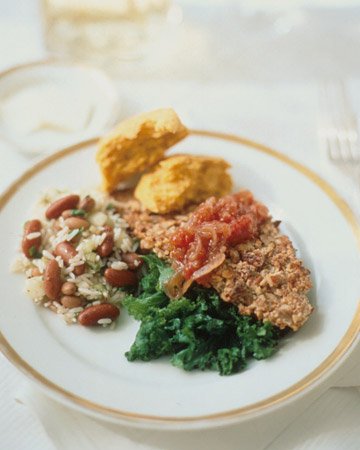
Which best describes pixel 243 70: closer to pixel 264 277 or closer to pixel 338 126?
pixel 338 126

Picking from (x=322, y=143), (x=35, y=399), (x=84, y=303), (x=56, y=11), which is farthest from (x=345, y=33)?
(x=35, y=399)

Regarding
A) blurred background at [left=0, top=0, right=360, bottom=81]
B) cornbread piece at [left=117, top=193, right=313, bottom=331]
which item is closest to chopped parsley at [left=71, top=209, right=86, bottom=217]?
cornbread piece at [left=117, top=193, right=313, bottom=331]

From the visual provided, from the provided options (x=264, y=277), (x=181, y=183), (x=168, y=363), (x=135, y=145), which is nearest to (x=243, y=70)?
(x=135, y=145)

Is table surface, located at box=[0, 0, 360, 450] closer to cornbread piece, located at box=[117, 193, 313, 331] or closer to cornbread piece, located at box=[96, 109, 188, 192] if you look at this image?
cornbread piece, located at box=[96, 109, 188, 192]

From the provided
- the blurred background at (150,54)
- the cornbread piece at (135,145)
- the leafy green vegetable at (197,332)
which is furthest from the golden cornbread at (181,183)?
the blurred background at (150,54)

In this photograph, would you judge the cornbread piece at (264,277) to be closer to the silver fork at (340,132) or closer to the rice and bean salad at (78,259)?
the rice and bean salad at (78,259)
